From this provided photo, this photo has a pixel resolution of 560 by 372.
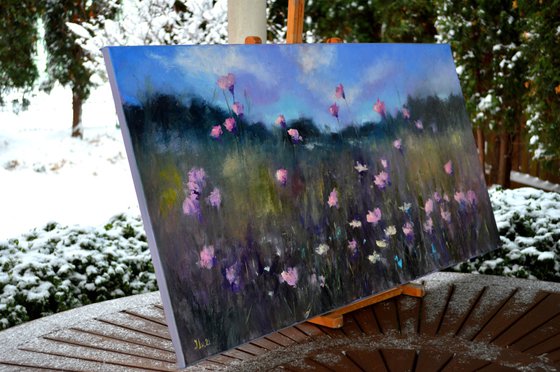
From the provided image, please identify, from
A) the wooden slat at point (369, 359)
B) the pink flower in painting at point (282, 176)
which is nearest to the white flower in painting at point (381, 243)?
the wooden slat at point (369, 359)

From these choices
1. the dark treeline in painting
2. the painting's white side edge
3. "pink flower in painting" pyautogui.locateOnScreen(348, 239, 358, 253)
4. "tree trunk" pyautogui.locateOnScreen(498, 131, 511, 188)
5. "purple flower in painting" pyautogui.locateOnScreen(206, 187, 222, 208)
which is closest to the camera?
the painting's white side edge

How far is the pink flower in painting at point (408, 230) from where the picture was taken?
3.34m

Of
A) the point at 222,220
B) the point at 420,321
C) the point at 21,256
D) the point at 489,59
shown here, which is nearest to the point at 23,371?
the point at 222,220

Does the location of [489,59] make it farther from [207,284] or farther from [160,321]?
[207,284]

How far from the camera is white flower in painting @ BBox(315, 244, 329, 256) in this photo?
290cm

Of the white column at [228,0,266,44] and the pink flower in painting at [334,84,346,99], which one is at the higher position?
the white column at [228,0,266,44]

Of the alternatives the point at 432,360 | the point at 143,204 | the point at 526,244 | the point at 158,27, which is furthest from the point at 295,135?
the point at 158,27

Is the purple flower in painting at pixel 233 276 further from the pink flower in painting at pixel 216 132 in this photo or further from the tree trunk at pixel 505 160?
the tree trunk at pixel 505 160

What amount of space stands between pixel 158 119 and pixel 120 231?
2.15 metres

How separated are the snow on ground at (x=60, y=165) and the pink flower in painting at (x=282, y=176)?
6.03 meters

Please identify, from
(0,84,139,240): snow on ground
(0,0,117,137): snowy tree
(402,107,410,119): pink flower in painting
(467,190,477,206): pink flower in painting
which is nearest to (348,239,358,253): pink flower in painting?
(402,107,410,119): pink flower in painting

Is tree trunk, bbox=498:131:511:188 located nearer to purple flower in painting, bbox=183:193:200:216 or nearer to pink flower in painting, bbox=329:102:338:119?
pink flower in painting, bbox=329:102:338:119

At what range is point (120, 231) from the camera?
14.5 ft

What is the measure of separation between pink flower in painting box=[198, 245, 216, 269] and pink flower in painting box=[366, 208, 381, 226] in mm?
861
